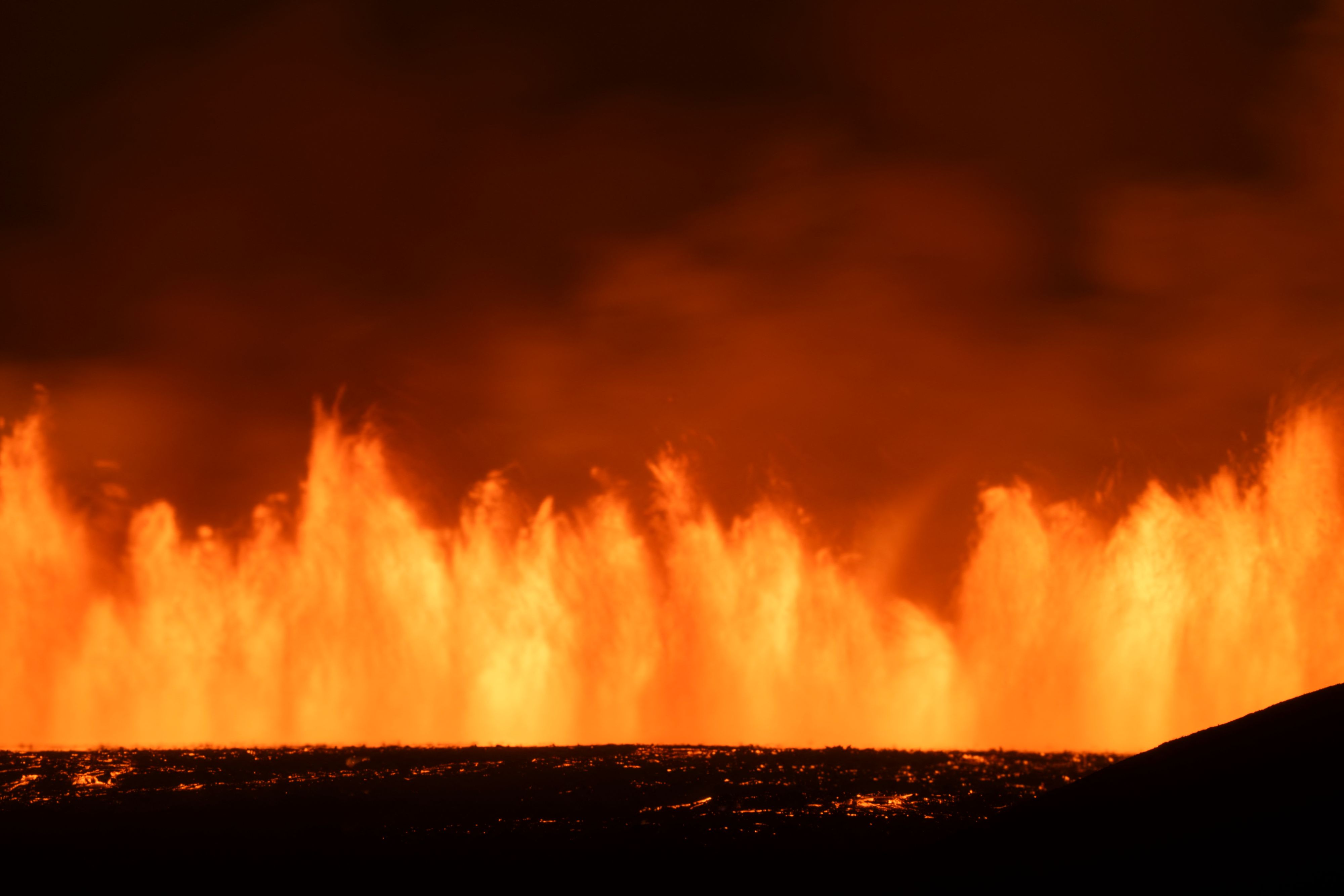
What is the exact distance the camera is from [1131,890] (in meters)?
30.9

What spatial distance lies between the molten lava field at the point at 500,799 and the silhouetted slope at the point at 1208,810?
10.0m

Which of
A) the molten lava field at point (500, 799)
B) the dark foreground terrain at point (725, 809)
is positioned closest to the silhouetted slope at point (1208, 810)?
the dark foreground terrain at point (725, 809)

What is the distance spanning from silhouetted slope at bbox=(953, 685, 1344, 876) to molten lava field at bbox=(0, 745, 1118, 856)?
1001cm

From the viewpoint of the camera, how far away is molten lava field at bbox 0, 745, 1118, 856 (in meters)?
64.6

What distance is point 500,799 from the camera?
87.2 metres

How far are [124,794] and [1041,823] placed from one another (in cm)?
7685

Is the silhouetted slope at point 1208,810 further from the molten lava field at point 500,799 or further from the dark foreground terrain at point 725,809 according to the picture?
the molten lava field at point 500,799

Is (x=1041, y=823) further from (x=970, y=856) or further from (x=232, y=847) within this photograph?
(x=232, y=847)

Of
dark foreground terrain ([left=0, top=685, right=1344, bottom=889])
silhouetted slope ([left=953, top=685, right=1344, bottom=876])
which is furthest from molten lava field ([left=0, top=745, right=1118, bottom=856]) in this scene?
silhouetted slope ([left=953, top=685, right=1344, bottom=876])

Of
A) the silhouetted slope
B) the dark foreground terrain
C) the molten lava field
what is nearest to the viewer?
the silhouetted slope

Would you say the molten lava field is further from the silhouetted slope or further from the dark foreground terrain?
the silhouetted slope

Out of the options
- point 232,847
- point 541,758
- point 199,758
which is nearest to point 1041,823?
point 232,847

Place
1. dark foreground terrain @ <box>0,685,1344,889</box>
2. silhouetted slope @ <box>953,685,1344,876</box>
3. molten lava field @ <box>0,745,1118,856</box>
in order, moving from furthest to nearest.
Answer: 1. molten lava field @ <box>0,745,1118,856</box>
2. dark foreground terrain @ <box>0,685,1344,889</box>
3. silhouetted slope @ <box>953,685,1344,876</box>

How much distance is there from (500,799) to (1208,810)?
6323cm
